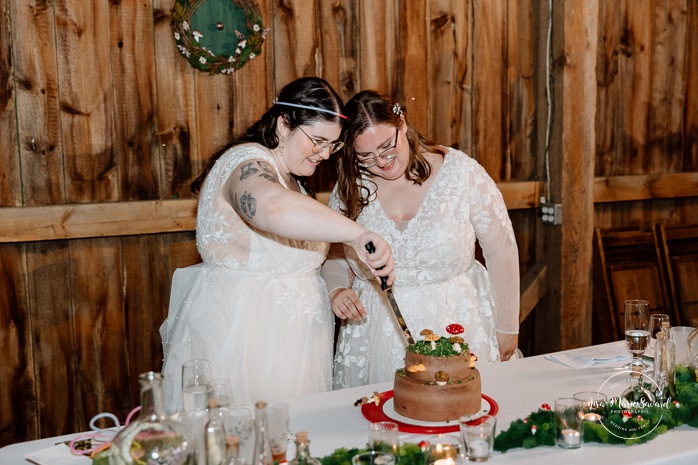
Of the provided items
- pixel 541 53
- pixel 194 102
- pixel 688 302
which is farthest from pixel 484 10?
pixel 688 302

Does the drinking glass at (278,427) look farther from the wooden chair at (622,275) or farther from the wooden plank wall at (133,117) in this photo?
the wooden chair at (622,275)

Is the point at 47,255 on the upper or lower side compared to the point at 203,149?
lower

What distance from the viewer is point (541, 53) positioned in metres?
3.91

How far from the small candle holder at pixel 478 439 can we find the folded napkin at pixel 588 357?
0.75 meters

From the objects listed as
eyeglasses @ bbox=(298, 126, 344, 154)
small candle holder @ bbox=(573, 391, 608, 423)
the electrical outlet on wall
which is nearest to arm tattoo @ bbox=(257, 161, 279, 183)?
eyeglasses @ bbox=(298, 126, 344, 154)

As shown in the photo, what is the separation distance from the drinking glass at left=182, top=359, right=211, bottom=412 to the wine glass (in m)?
1.14

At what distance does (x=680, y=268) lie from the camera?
4172mm

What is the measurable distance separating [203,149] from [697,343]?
6.98 feet

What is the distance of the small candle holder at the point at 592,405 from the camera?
1722 mm

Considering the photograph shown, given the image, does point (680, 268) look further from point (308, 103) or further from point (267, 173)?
point (267, 173)

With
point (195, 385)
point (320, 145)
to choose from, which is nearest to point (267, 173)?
point (320, 145)

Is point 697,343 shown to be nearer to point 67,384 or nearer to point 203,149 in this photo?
point 203,149

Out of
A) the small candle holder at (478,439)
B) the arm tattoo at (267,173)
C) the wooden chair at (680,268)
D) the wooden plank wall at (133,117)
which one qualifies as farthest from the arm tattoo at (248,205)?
the wooden chair at (680,268)

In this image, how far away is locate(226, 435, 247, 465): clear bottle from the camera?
125 centimetres
